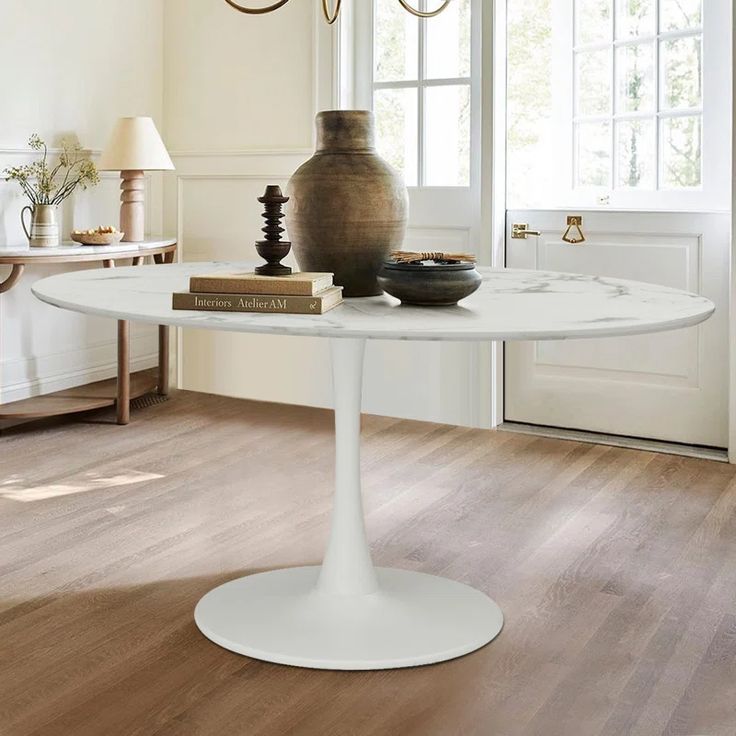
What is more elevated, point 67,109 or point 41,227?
point 67,109

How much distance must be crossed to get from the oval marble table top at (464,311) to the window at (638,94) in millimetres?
1738

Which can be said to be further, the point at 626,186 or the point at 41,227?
the point at 41,227

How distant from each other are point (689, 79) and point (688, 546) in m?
1.75

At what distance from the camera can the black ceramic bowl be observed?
71.8 inches

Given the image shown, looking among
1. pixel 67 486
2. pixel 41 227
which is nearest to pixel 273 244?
pixel 67 486

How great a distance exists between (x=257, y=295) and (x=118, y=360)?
2.50 m

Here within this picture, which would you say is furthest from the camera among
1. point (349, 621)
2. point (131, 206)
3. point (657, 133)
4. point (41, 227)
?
point (131, 206)

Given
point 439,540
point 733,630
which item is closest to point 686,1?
point 439,540

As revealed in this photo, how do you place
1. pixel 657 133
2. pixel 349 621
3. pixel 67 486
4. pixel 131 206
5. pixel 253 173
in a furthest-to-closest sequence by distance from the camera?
pixel 253 173
pixel 131 206
pixel 657 133
pixel 67 486
pixel 349 621

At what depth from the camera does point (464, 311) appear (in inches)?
71.3

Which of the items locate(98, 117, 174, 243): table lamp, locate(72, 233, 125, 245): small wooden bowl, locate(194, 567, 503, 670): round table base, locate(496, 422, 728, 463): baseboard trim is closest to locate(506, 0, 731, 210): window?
locate(496, 422, 728, 463): baseboard trim

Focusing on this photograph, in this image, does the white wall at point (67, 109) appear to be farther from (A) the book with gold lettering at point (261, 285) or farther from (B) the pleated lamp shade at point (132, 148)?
(A) the book with gold lettering at point (261, 285)

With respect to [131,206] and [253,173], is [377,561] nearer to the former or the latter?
[131,206]

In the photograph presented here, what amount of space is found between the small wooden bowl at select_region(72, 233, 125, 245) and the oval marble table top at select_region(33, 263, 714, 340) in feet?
6.30
